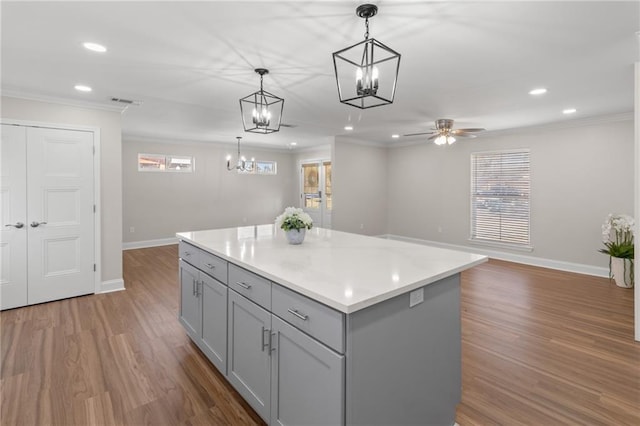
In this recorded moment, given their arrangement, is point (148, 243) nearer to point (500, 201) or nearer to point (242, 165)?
point (242, 165)

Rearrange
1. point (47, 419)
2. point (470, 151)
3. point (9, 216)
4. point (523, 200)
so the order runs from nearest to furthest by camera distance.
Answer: point (47, 419)
point (9, 216)
point (523, 200)
point (470, 151)

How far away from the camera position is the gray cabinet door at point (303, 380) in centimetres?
132

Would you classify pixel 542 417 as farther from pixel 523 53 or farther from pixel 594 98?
pixel 594 98

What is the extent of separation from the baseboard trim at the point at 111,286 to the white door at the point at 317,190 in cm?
478

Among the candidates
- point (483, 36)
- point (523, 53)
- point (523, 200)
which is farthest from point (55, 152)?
point (523, 200)

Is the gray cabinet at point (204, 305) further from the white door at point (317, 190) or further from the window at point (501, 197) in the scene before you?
the window at point (501, 197)

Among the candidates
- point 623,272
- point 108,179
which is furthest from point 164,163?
point 623,272

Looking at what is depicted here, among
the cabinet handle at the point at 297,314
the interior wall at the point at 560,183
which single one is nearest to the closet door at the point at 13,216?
the cabinet handle at the point at 297,314

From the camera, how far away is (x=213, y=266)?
2.32 meters

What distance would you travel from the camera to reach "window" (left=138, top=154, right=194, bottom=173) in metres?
7.02

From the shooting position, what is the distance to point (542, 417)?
193 centimetres

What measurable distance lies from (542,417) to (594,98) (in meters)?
3.89

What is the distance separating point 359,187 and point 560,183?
3.77 meters

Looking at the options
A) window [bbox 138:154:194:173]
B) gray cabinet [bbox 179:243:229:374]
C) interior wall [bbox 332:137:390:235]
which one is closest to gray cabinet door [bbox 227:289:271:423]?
gray cabinet [bbox 179:243:229:374]
